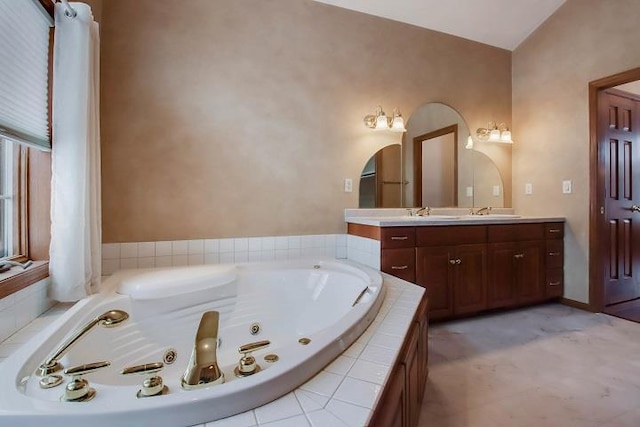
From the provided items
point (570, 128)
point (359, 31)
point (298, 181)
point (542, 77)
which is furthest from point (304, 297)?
point (542, 77)

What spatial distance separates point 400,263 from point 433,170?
119 centimetres

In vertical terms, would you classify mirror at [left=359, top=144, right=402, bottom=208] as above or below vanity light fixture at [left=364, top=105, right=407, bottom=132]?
below

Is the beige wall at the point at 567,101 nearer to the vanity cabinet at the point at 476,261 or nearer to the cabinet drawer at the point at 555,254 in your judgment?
the cabinet drawer at the point at 555,254

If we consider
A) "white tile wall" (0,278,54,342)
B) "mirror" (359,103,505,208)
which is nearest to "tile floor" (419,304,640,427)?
"mirror" (359,103,505,208)

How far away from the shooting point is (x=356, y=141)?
277 centimetres

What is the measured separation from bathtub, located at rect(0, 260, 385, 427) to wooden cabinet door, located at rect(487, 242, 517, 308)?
1226 millimetres

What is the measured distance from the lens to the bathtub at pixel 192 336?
2.21ft

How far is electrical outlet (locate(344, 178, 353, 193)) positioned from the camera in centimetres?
274

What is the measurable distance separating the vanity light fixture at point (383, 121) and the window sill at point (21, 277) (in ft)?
7.71

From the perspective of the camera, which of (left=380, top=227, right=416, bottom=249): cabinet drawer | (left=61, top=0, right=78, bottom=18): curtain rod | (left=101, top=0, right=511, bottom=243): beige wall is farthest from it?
→ (left=380, top=227, right=416, bottom=249): cabinet drawer

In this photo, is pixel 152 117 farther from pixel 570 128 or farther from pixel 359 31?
pixel 570 128

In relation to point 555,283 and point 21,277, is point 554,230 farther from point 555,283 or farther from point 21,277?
point 21,277

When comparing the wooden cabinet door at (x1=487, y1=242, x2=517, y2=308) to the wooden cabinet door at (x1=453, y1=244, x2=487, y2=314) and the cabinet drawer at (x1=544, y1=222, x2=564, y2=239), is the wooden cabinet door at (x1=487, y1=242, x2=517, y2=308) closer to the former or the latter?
the wooden cabinet door at (x1=453, y1=244, x2=487, y2=314)

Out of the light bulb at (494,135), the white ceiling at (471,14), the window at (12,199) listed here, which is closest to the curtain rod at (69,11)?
the window at (12,199)
